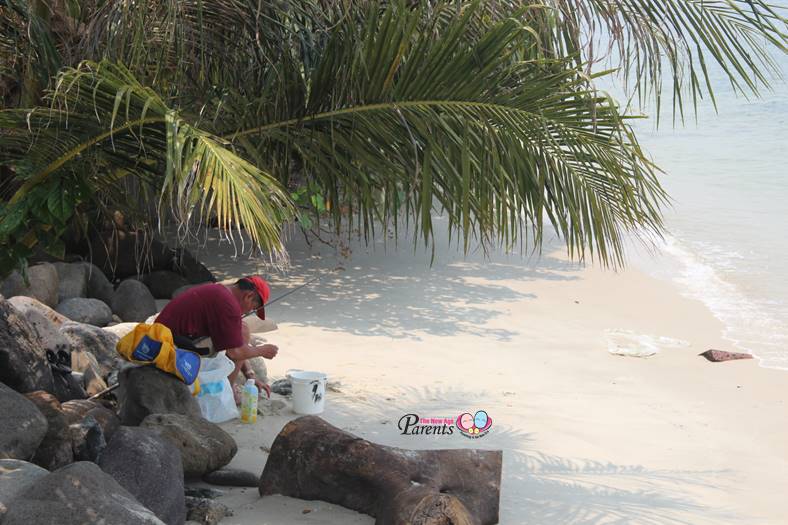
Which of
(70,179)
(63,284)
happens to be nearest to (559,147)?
(70,179)

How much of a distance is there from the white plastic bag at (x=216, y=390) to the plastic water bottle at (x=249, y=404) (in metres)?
0.06

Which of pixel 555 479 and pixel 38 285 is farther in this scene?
pixel 38 285

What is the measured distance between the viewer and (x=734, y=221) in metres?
17.8

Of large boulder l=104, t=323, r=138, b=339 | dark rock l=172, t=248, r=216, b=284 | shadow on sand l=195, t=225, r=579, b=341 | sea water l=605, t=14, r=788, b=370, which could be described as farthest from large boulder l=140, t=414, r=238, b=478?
dark rock l=172, t=248, r=216, b=284

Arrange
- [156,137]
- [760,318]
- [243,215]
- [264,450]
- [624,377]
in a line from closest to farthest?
[243,215] < [156,137] < [264,450] < [624,377] < [760,318]

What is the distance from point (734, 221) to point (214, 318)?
572 inches

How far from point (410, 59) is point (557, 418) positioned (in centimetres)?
279

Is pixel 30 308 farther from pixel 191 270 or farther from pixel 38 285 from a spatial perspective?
pixel 191 270

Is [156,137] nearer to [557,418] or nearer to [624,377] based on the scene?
[557,418]

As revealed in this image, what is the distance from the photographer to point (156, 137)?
4.09 metres

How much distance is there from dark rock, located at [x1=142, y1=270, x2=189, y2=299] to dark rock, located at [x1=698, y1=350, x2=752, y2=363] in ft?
15.8

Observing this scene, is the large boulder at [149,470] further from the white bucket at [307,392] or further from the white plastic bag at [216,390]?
the white bucket at [307,392]

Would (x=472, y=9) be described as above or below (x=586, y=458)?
above

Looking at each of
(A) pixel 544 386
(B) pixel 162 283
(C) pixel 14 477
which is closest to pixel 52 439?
(C) pixel 14 477
